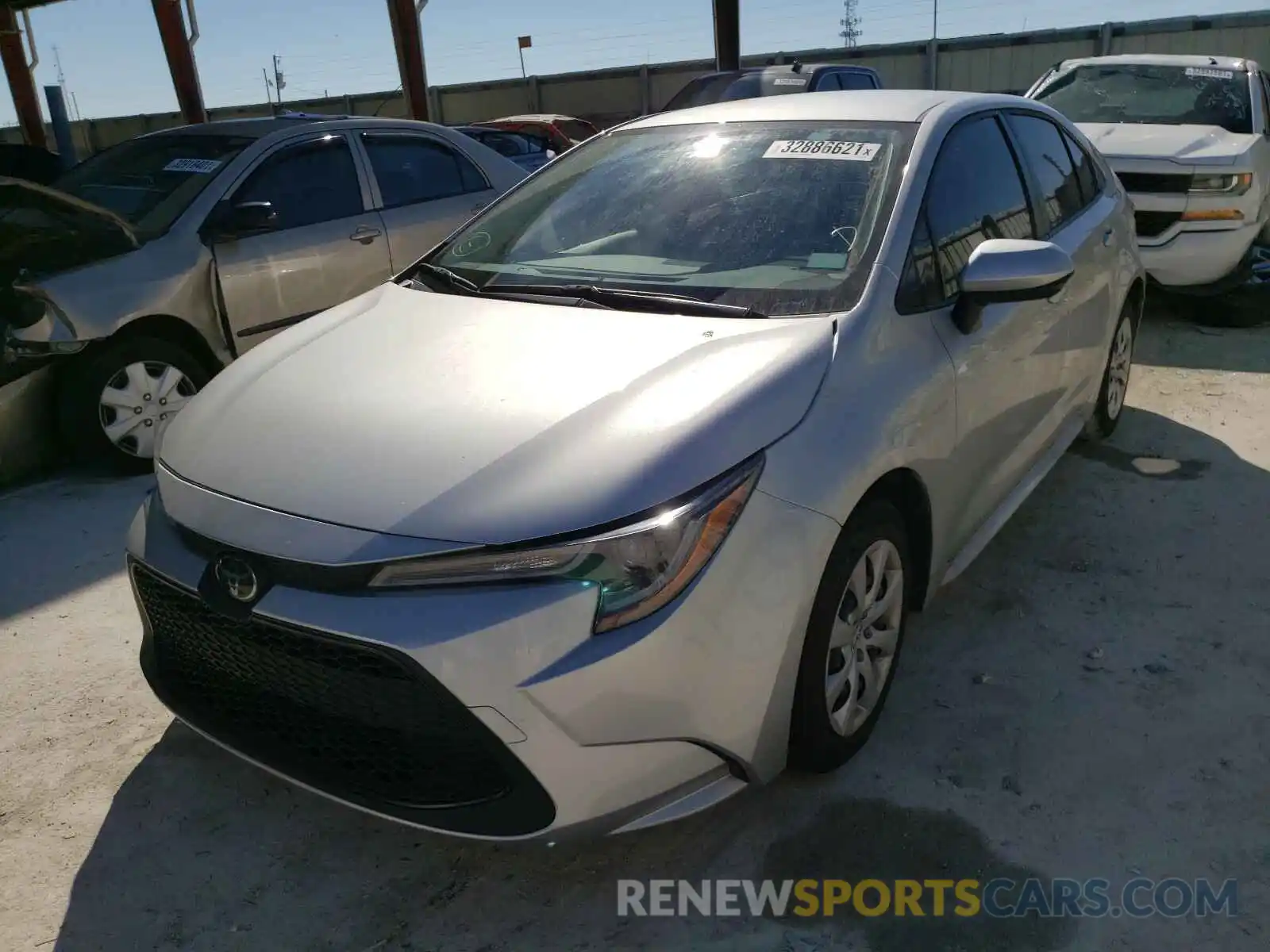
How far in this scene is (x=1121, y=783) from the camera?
98.2 inches

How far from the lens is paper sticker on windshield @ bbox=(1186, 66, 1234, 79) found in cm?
743

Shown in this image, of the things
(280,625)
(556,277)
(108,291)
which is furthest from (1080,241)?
(108,291)

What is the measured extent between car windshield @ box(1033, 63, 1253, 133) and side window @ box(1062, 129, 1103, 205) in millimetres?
3247

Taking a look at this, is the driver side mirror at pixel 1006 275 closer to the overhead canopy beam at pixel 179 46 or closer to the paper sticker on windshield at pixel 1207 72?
the paper sticker on windshield at pixel 1207 72

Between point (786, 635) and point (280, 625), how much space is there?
1.02 meters

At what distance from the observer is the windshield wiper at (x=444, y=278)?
3018 millimetres

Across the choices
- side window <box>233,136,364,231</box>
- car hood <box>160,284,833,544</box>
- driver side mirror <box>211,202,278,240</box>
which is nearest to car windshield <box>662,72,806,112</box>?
side window <box>233,136,364,231</box>

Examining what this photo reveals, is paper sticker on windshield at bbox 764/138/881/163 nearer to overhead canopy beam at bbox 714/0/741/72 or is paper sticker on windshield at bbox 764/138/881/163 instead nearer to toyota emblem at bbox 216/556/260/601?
toyota emblem at bbox 216/556/260/601

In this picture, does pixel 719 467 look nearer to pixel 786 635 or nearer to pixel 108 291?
pixel 786 635

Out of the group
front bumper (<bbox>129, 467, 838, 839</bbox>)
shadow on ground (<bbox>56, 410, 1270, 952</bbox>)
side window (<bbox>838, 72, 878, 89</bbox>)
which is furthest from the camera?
side window (<bbox>838, 72, 878, 89</bbox>)

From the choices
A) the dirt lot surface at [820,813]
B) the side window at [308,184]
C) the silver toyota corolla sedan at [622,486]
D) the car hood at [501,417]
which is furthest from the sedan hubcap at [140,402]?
the car hood at [501,417]

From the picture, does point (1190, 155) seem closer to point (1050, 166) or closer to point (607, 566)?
point (1050, 166)

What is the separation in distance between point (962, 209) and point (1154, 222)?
4337mm

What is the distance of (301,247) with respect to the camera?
5.17m
